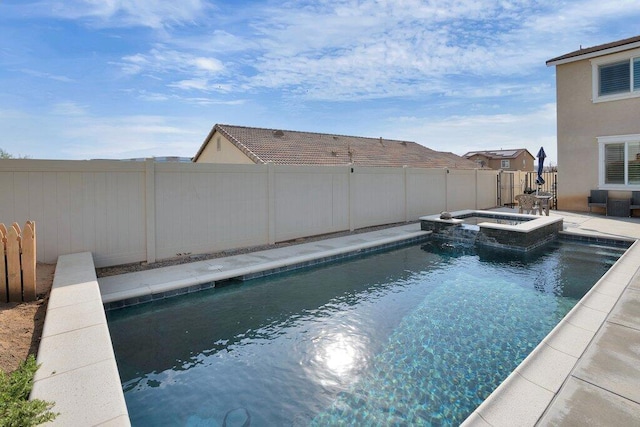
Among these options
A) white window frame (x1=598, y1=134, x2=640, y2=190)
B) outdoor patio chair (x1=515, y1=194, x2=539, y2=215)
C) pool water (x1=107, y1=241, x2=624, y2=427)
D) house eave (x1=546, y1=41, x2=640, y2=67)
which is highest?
house eave (x1=546, y1=41, x2=640, y2=67)

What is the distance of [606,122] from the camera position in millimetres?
14453

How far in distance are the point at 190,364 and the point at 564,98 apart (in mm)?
18270

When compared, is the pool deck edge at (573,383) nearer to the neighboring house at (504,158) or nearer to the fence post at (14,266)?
the fence post at (14,266)

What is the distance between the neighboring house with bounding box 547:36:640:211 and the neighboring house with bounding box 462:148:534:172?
38.2 metres

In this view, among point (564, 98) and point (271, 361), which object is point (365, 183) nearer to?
point (271, 361)

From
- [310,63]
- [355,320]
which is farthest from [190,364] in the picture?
[310,63]

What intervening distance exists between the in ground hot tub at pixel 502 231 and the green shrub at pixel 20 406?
10223 millimetres

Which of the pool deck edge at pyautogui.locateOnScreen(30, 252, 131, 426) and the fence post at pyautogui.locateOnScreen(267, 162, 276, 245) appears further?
the fence post at pyautogui.locateOnScreen(267, 162, 276, 245)

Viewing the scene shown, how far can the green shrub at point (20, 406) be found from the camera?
200 centimetres

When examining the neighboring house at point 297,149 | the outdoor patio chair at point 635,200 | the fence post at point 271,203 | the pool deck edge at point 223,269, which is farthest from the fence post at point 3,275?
the outdoor patio chair at point 635,200

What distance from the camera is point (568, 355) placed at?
353 cm

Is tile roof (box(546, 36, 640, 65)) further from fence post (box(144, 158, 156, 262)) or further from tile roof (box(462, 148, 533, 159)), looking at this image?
tile roof (box(462, 148, 533, 159))

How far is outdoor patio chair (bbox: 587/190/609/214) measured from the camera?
14.4 meters

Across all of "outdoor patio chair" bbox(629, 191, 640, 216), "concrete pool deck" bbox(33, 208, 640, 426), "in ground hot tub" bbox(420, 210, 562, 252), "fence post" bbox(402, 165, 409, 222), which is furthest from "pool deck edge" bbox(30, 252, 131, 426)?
"outdoor patio chair" bbox(629, 191, 640, 216)
